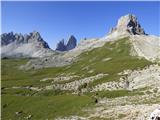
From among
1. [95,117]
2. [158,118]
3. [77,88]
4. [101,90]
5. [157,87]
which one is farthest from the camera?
[77,88]

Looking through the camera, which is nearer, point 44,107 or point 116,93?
point 44,107

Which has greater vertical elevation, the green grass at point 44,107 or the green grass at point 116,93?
the green grass at point 116,93

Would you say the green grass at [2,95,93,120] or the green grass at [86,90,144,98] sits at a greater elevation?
the green grass at [86,90,144,98]

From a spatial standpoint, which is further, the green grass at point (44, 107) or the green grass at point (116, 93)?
the green grass at point (116, 93)

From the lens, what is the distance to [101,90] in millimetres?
113125

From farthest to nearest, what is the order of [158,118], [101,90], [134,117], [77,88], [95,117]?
[77,88], [101,90], [95,117], [134,117], [158,118]

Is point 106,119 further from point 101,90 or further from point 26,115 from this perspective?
point 101,90

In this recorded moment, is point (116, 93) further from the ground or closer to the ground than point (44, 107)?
further from the ground

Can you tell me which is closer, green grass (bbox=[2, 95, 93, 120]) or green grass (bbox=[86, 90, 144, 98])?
green grass (bbox=[2, 95, 93, 120])

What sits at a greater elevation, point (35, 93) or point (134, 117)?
point (35, 93)

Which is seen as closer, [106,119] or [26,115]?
[106,119]

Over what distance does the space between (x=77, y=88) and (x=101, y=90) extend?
54.5 feet

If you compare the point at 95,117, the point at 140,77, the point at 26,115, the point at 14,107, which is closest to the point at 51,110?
the point at 26,115

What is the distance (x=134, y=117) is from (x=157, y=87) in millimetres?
40411
